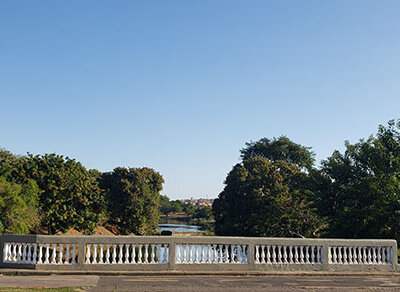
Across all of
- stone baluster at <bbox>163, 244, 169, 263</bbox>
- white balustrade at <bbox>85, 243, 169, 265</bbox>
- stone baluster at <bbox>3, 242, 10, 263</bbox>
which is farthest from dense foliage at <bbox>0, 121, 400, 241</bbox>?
stone baluster at <bbox>163, 244, 169, 263</bbox>

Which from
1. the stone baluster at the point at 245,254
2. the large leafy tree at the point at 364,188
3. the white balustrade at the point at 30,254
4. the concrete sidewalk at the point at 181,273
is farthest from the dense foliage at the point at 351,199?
the white balustrade at the point at 30,254

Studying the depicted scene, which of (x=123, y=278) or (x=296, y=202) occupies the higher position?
(x=296, y=202)

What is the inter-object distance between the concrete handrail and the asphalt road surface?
56 cm

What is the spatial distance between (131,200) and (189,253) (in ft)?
145

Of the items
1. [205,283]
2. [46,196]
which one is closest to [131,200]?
[46,196]

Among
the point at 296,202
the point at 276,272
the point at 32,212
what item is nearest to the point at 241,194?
the point at 296,202

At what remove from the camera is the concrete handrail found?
35.9 ft

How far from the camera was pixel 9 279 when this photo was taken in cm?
977

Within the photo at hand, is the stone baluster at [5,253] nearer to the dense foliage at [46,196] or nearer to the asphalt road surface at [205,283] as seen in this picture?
the asphalt road surface at [205,283]

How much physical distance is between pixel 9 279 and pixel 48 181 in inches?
794

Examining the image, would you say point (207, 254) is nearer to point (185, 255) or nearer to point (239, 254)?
point (185, 255)

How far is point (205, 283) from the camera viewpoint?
10.1m

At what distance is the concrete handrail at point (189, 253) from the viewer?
35.9 feet

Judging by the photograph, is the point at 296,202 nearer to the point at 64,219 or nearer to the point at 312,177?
the point at 312,177
